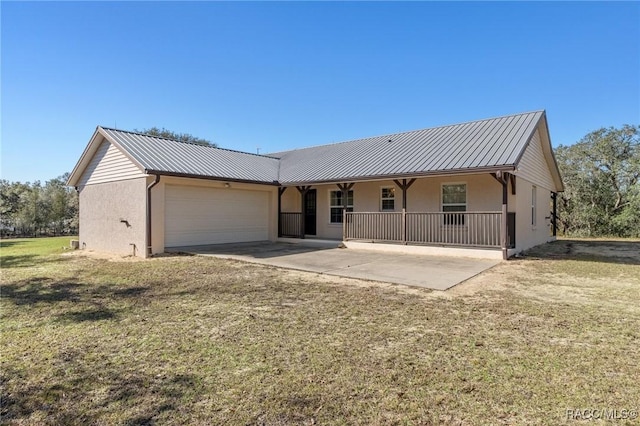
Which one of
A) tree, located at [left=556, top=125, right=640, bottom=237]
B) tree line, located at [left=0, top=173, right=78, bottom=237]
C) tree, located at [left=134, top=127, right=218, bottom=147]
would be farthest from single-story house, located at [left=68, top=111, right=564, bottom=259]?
tree, located at [left=134, top=127, right=218, bottom=147]

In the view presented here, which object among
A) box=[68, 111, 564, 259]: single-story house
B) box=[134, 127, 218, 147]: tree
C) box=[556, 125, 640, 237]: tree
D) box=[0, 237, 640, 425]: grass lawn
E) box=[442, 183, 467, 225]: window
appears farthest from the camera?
box=[134, 127, 218, 147]: tree

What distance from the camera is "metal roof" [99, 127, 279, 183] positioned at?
39.0 ft

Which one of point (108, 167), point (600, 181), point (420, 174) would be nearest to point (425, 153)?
point (420, 174)

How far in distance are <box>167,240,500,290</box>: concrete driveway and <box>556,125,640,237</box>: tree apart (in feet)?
55.3

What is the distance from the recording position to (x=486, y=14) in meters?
12.7

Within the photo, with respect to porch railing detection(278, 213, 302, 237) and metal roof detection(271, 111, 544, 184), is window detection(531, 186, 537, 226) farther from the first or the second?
porch railing detection(278, 213, 302, 237)

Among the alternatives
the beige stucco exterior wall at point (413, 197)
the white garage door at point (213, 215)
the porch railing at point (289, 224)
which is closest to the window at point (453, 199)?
the beige stucco exterior wall at point (413, 197)

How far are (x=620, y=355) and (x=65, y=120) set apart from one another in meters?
18.5

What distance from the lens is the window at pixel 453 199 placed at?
12.3 metres

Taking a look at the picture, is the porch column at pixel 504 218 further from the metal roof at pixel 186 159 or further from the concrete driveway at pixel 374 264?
the metal roof at pixel 186 159

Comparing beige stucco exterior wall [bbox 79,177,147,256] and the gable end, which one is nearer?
beige stucco exterior wall [bbox 79,177,147,256]

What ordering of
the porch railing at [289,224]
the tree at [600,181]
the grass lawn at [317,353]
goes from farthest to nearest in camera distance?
the tree at [600,181], the porch railing at [289,224], the grass lawn at [317,353]

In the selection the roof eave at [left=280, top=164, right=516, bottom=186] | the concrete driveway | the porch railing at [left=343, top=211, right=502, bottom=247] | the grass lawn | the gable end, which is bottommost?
the grass lawn

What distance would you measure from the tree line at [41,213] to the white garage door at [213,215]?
19.8 meters
